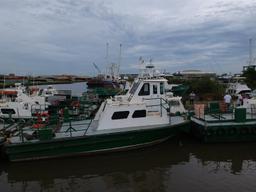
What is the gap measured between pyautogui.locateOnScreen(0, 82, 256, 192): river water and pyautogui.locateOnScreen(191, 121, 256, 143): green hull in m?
0.57

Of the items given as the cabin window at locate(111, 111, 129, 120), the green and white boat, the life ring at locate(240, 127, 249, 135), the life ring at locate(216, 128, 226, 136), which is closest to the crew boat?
the cabin window at locate(111, 111, 129, 120)

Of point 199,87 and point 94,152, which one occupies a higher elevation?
point 199,87

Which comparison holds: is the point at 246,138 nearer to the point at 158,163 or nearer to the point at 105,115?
the point at 158,163

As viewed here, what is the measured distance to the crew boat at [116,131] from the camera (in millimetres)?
14641

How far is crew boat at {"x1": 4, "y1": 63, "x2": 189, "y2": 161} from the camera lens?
14641 millimetres

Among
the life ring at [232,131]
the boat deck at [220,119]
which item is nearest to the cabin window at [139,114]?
the boat deck at [220,119]

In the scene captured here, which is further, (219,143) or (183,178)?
(219,143)

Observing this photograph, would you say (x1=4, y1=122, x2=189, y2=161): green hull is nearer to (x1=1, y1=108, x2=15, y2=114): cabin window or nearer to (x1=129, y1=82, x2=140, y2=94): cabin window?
(x1=129, y1=82, x2=140, y2=94): cabin window

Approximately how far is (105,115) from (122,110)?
856mm

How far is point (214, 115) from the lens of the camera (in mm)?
19484

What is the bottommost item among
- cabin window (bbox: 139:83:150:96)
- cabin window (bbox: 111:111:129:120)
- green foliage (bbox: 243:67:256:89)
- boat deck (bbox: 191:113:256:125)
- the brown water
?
the brown water

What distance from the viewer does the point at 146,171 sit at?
44.6 ft

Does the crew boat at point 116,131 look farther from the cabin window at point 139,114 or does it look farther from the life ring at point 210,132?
the life ring at point 210,132

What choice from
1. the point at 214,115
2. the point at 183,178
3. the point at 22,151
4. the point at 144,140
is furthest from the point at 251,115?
the point at 22,151
